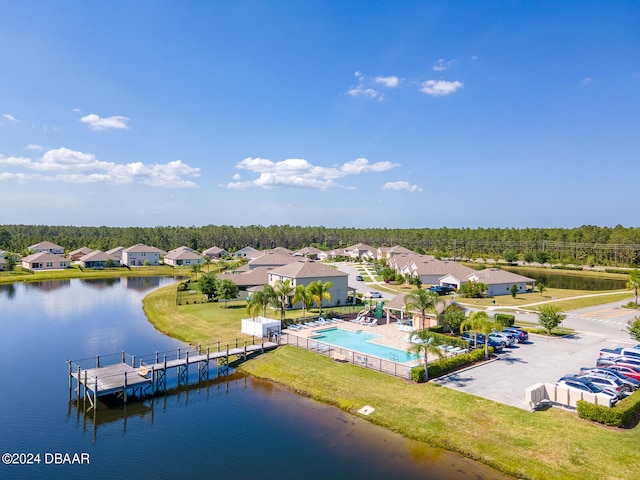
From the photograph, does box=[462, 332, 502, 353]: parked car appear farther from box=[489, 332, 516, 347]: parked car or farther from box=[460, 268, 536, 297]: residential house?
box=[460, 268, 536, 297]: residential house

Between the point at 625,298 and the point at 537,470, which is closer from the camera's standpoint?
the point at 537,470

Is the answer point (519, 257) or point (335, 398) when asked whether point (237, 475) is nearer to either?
point (335, 398)

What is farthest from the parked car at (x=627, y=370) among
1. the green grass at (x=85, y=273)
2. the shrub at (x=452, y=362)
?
the green grass at (x=85, y=273)

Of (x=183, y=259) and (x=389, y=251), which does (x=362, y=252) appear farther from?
(x=183, y=259)

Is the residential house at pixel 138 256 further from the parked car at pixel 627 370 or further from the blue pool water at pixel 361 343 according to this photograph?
the parked car at pixel 627 370

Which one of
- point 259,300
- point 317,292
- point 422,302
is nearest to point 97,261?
point 317,292

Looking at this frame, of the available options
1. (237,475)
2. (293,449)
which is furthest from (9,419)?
(293,449)
